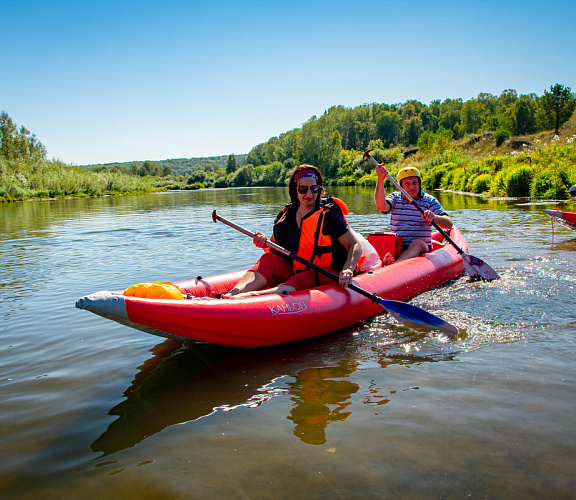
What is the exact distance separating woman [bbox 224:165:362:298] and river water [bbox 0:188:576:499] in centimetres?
55

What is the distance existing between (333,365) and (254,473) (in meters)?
1.33

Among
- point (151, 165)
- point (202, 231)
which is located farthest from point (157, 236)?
point (151, 165)

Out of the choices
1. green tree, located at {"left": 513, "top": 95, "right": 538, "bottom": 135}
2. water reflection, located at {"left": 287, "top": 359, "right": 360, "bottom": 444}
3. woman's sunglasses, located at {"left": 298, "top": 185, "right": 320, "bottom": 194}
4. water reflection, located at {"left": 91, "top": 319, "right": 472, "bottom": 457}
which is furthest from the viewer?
green tree, located at {"left": 513, "top": 95, "right": 538, "bottom": 135}

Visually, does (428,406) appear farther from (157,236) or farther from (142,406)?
(157,236)

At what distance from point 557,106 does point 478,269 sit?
148ft

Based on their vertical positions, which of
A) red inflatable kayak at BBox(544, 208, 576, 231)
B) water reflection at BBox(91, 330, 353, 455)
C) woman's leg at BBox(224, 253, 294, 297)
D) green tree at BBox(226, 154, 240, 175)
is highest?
green tree at BBox(226, 154, 240, 175)

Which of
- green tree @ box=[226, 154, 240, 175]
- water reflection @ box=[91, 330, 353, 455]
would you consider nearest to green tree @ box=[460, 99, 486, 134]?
green tree @ box=[226, 154, 240, 175]

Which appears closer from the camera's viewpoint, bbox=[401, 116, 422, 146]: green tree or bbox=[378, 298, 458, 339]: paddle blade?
bbox=[378, 298, 458, 339]: paddle blade

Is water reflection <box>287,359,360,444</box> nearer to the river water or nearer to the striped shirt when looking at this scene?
the river water

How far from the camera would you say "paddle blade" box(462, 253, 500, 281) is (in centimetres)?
554

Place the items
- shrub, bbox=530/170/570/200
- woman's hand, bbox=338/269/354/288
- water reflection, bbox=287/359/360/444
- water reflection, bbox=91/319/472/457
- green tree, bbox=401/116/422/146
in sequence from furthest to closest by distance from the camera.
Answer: green tree, bbox=401/116/422/146 → shrub, bbox=530/170/570/200 → woman's hand, bbox=338/269/354/288 → water reflection, bbox=91/319/472/457 → water reflection, bbox=287/359/360/444

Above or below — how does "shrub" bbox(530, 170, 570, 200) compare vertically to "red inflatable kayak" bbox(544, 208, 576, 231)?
above

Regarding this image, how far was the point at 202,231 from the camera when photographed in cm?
1220

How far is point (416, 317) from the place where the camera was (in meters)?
3.97
